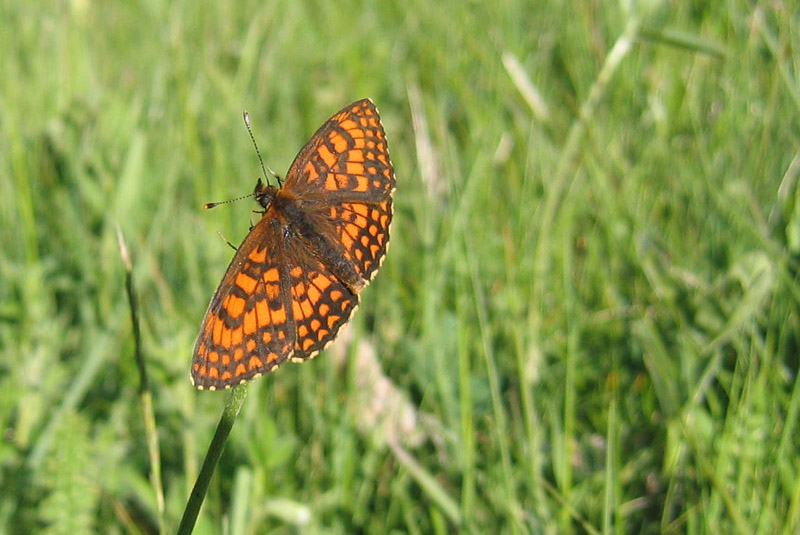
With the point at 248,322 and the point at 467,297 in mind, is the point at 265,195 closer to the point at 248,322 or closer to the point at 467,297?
the point at 248,322

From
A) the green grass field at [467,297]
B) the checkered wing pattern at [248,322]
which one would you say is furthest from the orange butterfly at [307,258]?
the green grass field at [467,297]

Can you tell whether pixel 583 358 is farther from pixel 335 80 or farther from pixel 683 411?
pixel 335 80

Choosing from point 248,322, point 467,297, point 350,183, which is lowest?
point 467,297

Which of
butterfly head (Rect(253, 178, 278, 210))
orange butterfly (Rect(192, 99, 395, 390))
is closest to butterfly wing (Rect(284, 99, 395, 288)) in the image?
orange butterfly (Rect(192, 99, 395, 390))

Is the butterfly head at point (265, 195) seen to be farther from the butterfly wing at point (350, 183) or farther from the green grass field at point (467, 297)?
the green grass field at point (467, 297)

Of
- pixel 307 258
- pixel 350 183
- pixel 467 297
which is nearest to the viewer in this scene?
pixel 307 258

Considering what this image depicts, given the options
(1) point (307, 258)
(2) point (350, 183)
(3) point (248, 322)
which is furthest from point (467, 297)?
(3) point (248, 322)
